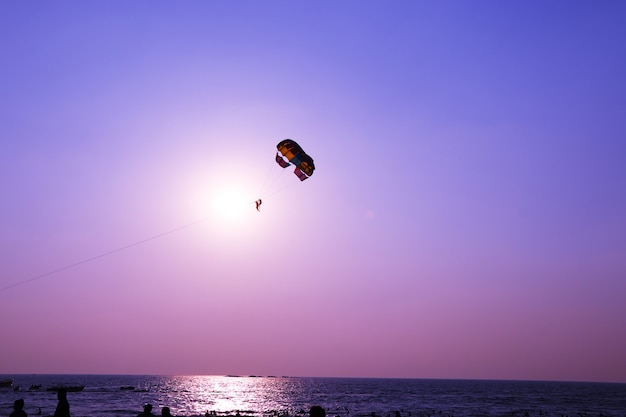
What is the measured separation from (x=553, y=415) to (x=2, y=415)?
2408 inches

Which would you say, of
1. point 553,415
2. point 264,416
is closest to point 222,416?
point 264,416

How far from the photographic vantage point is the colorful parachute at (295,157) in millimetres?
32094

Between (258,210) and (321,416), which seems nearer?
(321,416)

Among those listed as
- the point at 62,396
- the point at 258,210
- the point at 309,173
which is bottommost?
the point at 62,396

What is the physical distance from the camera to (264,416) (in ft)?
196

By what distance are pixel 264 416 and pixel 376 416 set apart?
42.6ft

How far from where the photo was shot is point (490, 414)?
241 ft

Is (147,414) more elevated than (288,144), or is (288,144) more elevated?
(288,144)

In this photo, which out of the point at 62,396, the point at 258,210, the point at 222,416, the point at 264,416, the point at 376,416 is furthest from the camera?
the point at 376,416

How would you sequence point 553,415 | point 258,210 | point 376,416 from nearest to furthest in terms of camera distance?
point 258,210
point 376,416
point 553,415

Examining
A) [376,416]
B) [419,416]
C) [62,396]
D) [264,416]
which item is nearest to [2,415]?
[264,416]

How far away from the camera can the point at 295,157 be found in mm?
32125

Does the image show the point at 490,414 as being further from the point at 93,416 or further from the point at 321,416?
the point at 321,416

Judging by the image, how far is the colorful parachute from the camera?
1264 inches
